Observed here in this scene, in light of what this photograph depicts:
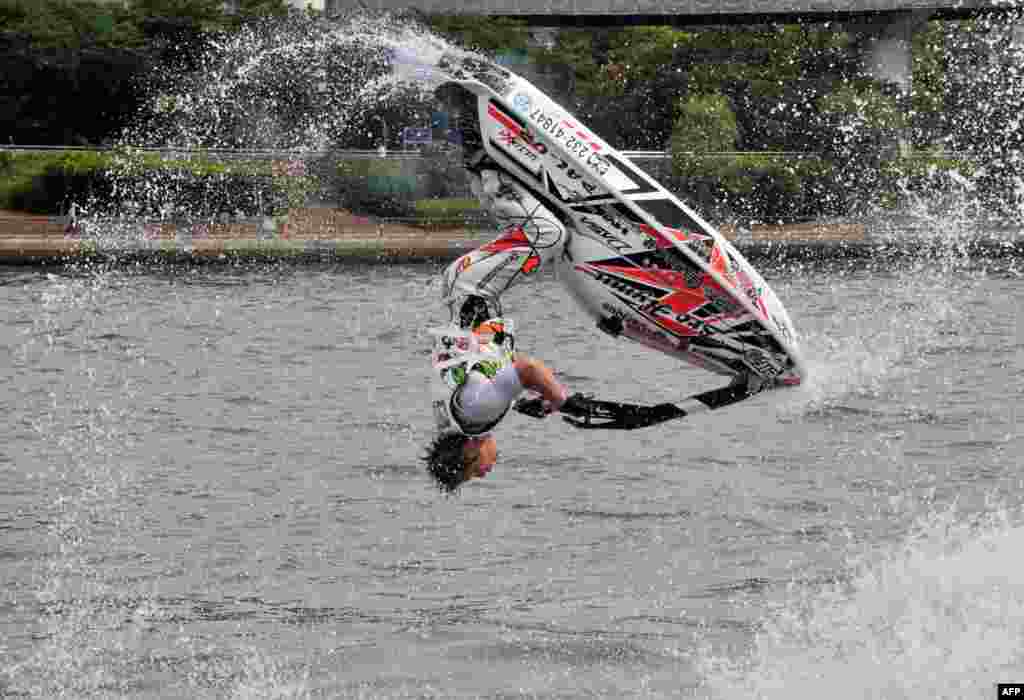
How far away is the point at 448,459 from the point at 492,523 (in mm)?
7603

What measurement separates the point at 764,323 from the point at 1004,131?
3888 cm

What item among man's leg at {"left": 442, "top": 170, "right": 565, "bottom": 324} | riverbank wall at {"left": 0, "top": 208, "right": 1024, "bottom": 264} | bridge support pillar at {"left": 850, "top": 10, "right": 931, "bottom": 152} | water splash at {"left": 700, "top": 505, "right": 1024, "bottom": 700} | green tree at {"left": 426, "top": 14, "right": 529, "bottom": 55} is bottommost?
riverbank wall at {"left": 0, "top": 208, "right": 1024, "bottom": 264}

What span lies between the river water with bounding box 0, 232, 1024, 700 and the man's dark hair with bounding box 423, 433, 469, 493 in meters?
1.45

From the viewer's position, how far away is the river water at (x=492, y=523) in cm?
1398

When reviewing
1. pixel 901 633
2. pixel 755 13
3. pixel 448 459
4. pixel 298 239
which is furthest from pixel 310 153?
pixel 448 459

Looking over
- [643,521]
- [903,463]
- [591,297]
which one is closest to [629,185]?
[591,297]

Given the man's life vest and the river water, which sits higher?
the man's life vest

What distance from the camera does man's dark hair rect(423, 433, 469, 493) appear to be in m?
11.2

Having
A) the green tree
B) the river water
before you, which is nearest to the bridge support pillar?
the green tree

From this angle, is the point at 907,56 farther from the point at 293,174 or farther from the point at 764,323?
the point at 764,323

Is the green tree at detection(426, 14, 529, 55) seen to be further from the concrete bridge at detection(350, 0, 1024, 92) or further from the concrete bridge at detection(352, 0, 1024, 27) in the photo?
the concrete bridge at detection(352, 0, 1024, 27)

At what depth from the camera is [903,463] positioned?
21797 millimetres

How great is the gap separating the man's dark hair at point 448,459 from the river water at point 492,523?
1.45m

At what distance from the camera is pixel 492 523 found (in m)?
18.8
